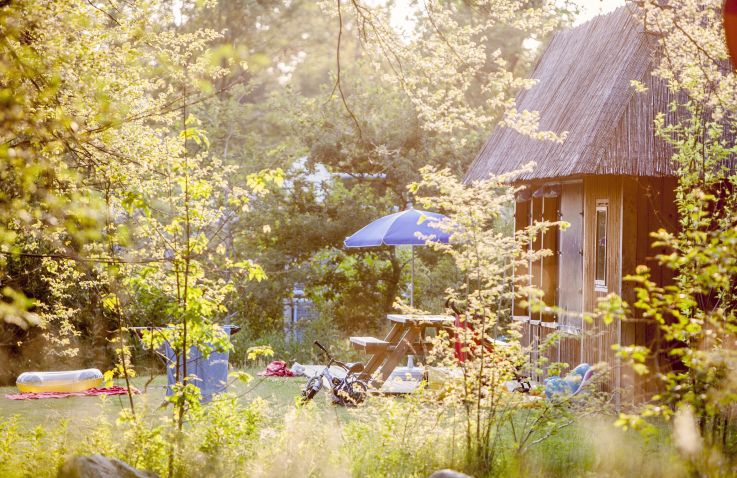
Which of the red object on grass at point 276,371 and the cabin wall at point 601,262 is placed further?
the red object on grass at point 276,371

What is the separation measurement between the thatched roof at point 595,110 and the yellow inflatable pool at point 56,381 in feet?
22.4

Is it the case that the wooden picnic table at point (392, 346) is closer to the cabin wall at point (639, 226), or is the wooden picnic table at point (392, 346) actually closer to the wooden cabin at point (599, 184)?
the wooden cabin at point (599, 184)

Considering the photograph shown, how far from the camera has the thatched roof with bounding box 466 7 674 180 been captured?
11.2 meters

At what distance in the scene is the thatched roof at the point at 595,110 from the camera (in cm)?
1125

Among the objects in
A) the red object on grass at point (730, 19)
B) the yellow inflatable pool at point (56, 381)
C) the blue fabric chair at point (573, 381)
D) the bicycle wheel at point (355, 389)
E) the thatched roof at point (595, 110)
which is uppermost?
the thatched roof at point (595, 110)

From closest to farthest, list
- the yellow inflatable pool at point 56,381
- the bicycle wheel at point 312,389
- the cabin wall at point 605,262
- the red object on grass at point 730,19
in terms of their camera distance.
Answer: the red object on grass at point 730,19, the bicycle wheel at point 312,389, the cabin wall at point 605,262, the yellow inflatable pool at point 56,381

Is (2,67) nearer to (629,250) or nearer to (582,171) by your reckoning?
(582,171)

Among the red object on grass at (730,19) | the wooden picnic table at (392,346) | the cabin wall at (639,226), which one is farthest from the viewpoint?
the wooden picnic table at (392,346)

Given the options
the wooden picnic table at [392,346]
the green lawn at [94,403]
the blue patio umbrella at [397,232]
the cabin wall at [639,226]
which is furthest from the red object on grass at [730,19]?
the blue patio umbrella at [397,232]

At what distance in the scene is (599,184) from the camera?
12266mm

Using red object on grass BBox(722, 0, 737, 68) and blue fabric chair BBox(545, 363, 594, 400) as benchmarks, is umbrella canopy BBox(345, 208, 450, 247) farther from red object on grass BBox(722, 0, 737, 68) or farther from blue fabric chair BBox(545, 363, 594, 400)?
red object on grass BBox(722, 0, 737, 68)

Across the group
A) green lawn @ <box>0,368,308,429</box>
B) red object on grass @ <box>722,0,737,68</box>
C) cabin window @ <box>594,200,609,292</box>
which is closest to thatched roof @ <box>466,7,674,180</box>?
cabin window @ <box>594,200,609,292</box>

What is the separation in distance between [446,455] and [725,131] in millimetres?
6617

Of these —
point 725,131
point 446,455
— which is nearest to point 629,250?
point 725,131
